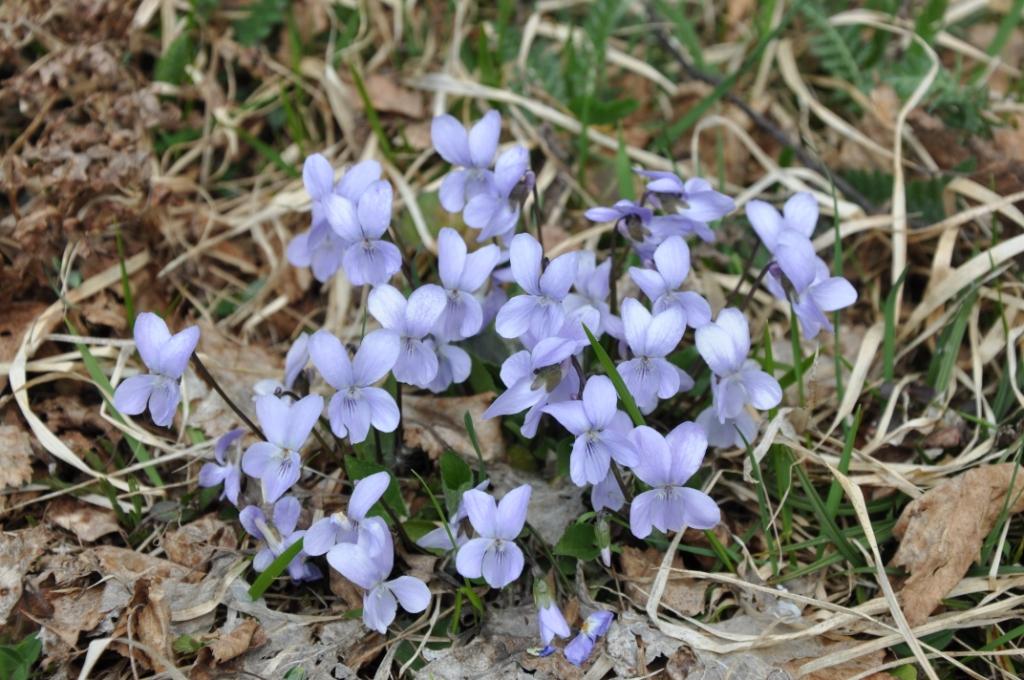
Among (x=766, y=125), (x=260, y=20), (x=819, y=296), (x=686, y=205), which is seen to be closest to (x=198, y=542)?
(x=686, y=205)

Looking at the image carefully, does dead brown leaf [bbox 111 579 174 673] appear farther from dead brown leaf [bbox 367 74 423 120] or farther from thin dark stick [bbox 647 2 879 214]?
thin dark stick [bbox 647 2 879 214]

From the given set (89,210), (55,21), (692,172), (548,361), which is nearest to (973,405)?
(692,172)

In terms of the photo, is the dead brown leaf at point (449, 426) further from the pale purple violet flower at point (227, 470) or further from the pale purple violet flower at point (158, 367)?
the pale purple violet flower at point (158, 367)

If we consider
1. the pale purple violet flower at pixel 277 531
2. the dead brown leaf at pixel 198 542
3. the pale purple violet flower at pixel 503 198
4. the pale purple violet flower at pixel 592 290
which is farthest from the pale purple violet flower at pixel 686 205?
the dead brown leaf at pixel 198 542

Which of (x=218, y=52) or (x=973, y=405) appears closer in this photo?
(x=973, y=405)

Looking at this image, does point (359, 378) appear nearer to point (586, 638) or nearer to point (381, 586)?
point (381, 586)

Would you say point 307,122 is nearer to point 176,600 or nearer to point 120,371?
point 120,371
